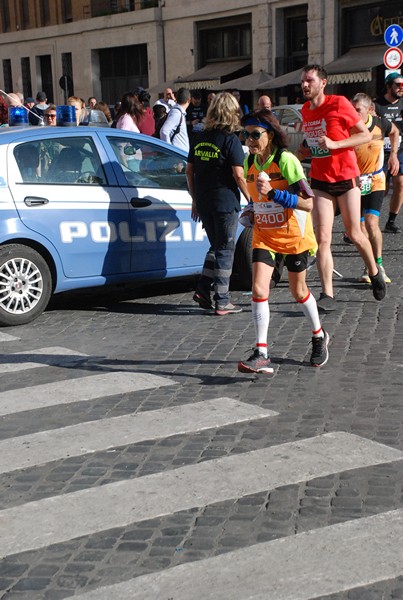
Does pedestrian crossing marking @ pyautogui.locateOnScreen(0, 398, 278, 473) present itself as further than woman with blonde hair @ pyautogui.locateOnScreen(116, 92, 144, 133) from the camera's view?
No

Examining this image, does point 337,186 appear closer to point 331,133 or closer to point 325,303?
point 331,133

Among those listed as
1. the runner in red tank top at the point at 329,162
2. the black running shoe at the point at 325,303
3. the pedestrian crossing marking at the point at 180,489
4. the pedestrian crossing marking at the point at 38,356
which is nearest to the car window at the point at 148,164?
the runner in red tank top at the point at 329,162

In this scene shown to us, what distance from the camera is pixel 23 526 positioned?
4.17 m

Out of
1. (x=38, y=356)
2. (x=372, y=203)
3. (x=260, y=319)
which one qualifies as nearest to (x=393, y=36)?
(x=372, y=203)

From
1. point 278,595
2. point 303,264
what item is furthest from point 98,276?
point 278,595

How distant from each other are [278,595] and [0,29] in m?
55.6

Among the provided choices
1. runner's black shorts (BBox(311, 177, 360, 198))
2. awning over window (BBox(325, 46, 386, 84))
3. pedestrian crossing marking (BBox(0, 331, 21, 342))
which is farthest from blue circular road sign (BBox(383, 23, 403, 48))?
pedestrian crossing marking (BBox(0, 331, 21, 342))

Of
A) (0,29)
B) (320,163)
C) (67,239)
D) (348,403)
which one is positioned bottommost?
(348,403)

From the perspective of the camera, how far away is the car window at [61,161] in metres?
8.39

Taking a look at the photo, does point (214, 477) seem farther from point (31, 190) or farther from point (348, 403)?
point (31, 190)

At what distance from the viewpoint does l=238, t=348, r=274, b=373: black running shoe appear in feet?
21.2

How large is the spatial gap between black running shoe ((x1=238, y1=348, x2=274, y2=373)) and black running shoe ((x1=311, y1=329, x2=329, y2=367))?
0.35 meters

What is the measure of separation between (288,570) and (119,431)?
191 cm

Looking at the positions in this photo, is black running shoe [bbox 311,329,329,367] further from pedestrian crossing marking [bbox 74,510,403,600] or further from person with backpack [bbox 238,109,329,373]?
pedestrian crossing marking [bbox 74,510,403,600]
